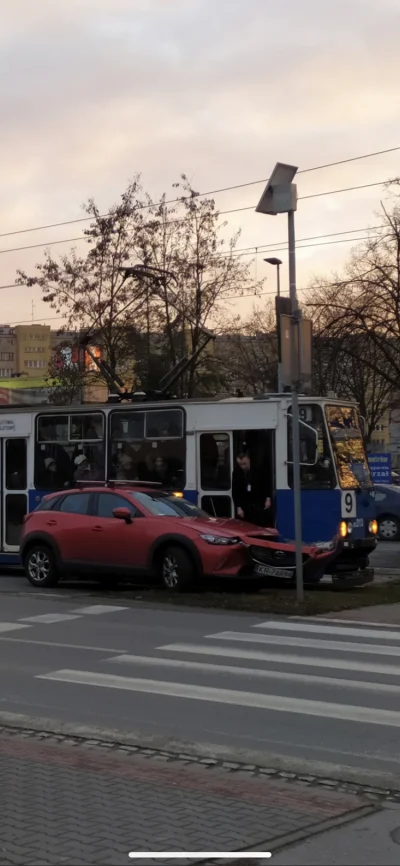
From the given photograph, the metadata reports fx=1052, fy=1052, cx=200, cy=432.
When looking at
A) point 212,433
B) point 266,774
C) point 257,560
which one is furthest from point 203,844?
point 212,433

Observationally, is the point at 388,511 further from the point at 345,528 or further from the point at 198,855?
the point at 198,855

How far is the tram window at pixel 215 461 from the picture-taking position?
17.9 m

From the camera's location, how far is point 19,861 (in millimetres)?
4926

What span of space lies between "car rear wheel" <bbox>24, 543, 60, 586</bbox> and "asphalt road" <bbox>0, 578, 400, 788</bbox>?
293cm

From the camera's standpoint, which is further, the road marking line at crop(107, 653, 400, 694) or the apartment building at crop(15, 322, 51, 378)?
the apartment building at crop(15, 322, 51, 378)

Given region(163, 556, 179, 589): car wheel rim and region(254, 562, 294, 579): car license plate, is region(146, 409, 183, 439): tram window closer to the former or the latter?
region(163, 556, 179, 589): car wheel rim

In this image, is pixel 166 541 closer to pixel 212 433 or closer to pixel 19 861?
pixel 212 433

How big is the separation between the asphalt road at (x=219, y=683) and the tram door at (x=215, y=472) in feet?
13.3

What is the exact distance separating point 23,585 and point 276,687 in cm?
949

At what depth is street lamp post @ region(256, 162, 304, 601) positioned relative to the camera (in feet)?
47.7

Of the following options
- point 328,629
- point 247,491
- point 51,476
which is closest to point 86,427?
point 51,476

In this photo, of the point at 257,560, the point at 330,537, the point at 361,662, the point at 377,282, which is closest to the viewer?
the point at 361,662

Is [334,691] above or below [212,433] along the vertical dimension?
below

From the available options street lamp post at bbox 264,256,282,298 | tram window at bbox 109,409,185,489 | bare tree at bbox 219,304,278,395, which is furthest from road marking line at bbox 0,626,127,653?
bare tree at bbox 219,304,278,395
